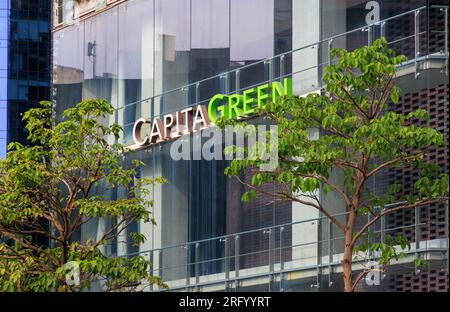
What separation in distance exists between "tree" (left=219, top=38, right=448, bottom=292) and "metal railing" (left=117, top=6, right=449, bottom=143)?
2.93m

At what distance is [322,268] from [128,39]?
428 inches

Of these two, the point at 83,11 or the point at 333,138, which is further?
the point at 83,11

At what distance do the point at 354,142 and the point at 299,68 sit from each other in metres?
7.36

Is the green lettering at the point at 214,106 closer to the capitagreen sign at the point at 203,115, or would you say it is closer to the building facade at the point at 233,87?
the capitagreen sign at the point at 203,115

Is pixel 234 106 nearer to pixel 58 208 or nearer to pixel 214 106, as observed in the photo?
pixel 214 106

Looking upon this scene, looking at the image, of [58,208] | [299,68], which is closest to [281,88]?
[299,68]

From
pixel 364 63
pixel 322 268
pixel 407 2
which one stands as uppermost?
pixel 407 2

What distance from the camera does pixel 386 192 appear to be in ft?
101

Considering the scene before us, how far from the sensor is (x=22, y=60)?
105 metres

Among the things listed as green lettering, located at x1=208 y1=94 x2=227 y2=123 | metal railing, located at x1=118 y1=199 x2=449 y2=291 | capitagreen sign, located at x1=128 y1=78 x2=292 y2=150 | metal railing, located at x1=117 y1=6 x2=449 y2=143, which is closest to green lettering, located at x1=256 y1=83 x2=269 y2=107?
capitagreen sign, located at x1=128 y1=78 x2=292 y2=150

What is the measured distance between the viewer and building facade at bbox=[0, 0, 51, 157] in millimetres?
103188

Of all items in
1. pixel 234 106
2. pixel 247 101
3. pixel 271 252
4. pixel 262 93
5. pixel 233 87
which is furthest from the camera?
pixel 233 87

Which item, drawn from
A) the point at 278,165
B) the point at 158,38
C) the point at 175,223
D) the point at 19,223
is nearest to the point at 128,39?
the point at 158,38

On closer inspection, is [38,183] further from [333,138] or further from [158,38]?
[158,38]
